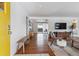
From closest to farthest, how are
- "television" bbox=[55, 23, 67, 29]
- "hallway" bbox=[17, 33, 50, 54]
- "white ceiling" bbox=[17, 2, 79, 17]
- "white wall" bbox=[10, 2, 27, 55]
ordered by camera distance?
1. "white wall" bbox=[10, 2, 27, 55]
2. "hallway" bbox=[17, 33, 50, 54]
3. "white ceiling" bbox=[17, 2, 79, 17]
4. "television" bbox=[55, 23, 67, 29]

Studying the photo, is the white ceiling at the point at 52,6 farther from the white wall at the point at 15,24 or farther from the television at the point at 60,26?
the television at the point at 60,26

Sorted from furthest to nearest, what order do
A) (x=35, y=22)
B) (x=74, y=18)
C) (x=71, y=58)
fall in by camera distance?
(x=35, y=22)
(x=74, y=18)
(x=71, y=58)

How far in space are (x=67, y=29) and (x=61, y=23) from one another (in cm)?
92

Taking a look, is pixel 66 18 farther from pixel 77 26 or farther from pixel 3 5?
pixel 3 5

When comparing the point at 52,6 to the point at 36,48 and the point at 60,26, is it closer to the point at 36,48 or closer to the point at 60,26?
the point at 36,48

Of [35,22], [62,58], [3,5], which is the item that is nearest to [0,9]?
[3,5]

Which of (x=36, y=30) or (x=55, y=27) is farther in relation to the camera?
(x=36, y=30)

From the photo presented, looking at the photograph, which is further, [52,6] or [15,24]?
[52,6]

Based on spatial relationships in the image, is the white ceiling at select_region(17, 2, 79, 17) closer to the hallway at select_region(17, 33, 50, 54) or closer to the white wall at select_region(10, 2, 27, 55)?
the white wall at select_region(10, 2, 27, 55)

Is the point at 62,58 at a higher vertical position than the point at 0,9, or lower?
lower

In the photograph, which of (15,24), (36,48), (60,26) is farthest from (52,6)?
(60,26)

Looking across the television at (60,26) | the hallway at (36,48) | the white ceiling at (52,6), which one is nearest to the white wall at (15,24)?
the white ceiling at (52,6)

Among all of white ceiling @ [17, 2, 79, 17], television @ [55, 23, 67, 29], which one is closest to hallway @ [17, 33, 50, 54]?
white ceiling @ [17, 2, 79, 17]

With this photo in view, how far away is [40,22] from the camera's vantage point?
18.6 m
